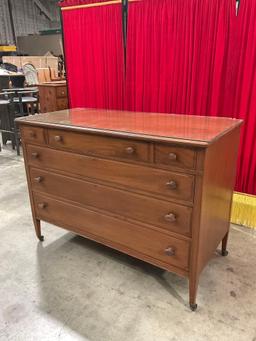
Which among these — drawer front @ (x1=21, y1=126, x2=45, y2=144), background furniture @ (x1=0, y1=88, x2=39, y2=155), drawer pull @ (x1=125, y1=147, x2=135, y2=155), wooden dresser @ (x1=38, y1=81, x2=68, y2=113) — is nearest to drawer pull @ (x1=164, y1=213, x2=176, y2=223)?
drawer pull @ (x1=125, y1=147, x2=135, y2=155)

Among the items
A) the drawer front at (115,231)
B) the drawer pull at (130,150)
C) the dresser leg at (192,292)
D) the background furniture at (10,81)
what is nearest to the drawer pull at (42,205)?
the drawer front at (115,231)

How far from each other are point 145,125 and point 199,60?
965mm

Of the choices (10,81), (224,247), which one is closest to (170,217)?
(224,247)

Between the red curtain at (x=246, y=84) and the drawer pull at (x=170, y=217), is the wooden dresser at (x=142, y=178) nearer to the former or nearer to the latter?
the drawer pull at (x=170, y=217)

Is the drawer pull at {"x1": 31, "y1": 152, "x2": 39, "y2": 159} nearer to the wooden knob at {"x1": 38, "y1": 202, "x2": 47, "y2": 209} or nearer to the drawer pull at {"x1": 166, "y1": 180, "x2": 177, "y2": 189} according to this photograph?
the wooden knob at {"x1": 38, "y1": 202, "x2": 47, "y2": 209}

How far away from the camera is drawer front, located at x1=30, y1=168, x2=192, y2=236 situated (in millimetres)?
1418

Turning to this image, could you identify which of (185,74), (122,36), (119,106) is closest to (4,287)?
(119,106)

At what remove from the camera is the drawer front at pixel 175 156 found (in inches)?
49.9

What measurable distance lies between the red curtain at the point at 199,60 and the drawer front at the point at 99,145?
1074mm

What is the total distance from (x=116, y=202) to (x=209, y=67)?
1.30m

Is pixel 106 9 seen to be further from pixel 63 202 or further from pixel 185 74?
pixel 63 202

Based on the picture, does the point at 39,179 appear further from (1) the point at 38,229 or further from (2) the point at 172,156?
(2) the point at 172,156

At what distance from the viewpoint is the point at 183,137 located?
128 cm

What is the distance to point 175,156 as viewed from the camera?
1.30m
